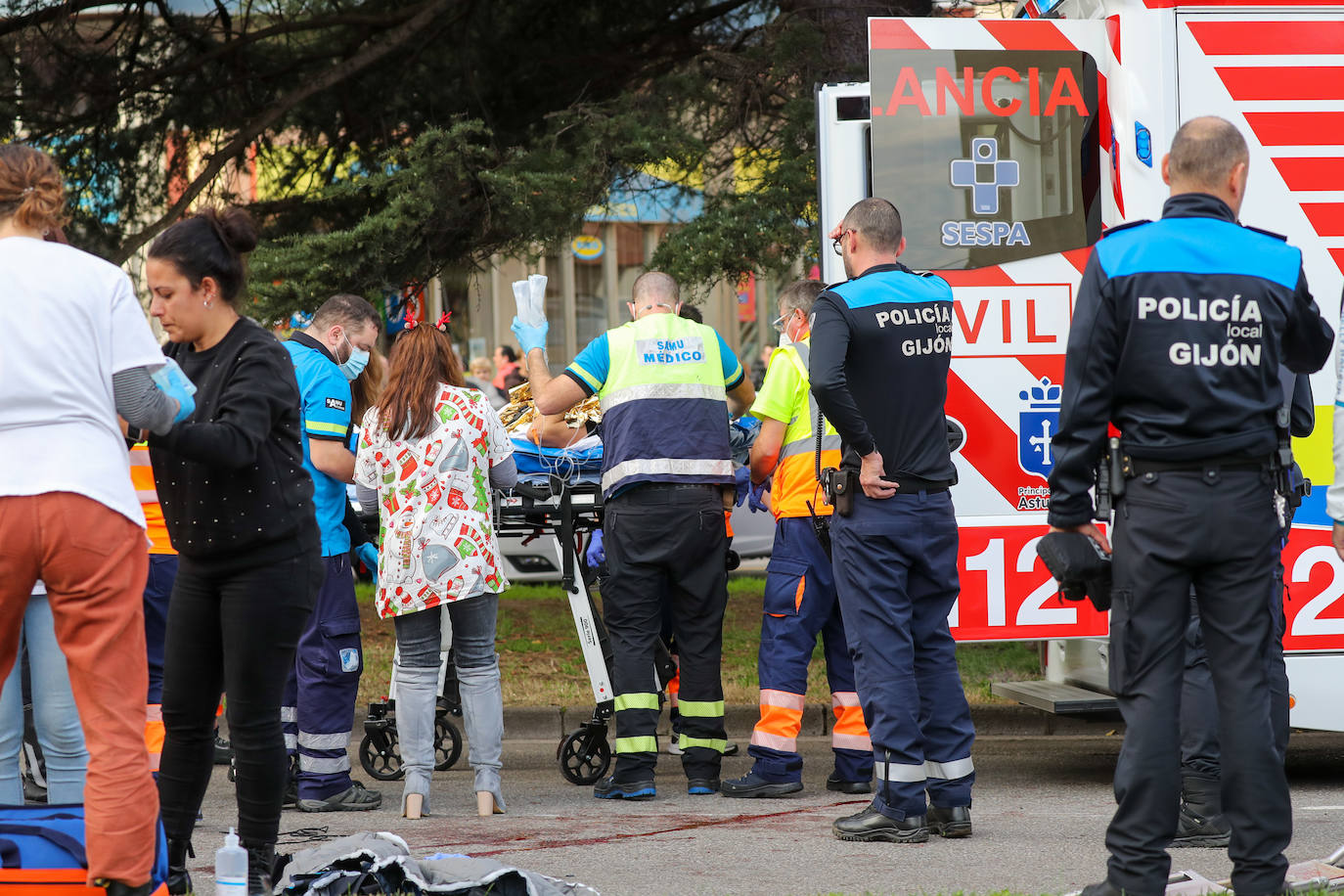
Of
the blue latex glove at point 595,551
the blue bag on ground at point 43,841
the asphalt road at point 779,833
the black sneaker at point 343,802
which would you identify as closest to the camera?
the blue bag on ground at point 43,841

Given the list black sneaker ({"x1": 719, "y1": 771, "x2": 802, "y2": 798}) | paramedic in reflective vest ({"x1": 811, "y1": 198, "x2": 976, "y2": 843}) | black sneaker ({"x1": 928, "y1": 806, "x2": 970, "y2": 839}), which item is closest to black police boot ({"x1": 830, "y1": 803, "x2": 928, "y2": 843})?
paramedic in reflective vest ({"x1": 811, "y1": 198, "x2": 976, "y2": 843})

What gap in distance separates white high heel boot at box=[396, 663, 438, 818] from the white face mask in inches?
52.1

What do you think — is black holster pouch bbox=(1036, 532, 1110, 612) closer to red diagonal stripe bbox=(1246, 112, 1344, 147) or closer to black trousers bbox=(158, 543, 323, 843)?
black trousers bbox=(158, 543, 323, 843)

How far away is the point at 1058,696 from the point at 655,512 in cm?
184

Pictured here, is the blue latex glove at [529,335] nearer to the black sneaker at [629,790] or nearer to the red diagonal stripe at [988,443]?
the red diagonal stripe at [988,443]

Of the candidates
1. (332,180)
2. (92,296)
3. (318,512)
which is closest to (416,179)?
(332,180)

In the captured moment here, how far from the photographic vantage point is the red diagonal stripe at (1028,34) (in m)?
5.97

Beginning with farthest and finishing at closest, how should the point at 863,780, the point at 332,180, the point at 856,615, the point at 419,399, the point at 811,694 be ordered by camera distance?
1. the point at 332,180
2. the point at 811,694
3. the point at 863,780
4. the point at 419,399
5. the point at 856,615

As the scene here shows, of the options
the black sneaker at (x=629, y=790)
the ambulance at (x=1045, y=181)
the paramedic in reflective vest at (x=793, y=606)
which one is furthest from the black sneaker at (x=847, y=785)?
the ambulance at (x=1045, y=181)

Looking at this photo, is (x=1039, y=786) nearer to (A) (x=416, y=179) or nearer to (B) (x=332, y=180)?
(A) (x=416, y=179)

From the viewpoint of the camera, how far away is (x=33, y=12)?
9.48m

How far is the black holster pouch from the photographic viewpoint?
404 centimetres

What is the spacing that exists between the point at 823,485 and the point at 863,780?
152 cm

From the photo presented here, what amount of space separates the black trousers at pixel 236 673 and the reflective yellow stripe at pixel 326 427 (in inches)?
78.8
